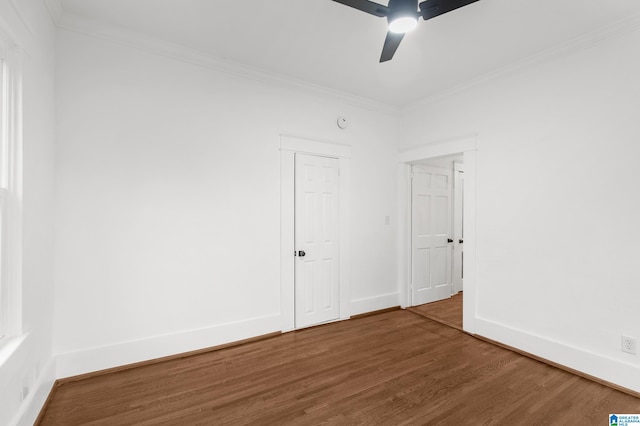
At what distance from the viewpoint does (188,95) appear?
9.55 feet

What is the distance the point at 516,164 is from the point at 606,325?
1585mm

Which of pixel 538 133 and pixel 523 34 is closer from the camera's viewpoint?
pixel 523 34

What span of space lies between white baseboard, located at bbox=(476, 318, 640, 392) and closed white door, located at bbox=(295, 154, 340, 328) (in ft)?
5.81

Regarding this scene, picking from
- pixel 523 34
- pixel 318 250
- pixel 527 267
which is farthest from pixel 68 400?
pixel 523 34

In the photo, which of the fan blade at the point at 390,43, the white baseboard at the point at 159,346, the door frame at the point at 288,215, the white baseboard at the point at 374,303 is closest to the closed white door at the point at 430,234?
the white baseboard at the point at 374,303

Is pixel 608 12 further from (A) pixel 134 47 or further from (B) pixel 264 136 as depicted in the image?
(A) pixel 134 47

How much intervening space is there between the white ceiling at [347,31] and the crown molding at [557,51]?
0.10ft

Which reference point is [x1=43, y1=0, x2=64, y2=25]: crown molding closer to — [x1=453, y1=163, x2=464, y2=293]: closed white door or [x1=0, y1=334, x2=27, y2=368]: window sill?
[x1=0, y1=334, x2=27, y2=368]: window sill

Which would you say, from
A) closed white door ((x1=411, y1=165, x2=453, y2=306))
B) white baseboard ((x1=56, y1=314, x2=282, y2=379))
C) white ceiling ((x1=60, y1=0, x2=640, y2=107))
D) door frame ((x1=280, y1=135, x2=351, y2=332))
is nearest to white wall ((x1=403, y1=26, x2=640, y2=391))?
white ceiling ((x1=60, y1=0, x2=640, y2=107))

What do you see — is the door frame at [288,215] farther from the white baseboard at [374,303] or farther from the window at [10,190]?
the window at [10,190]

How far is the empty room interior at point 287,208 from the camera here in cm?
207

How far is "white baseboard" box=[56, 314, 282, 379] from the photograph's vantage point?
2445 millimetres

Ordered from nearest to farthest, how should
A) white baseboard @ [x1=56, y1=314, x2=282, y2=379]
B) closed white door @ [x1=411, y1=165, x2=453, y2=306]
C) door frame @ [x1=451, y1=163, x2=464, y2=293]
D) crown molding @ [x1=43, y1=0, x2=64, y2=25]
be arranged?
crown molding @ [x1=43, y1=0, x2=64, y2=25] < white baseboard @ [x1=56, y1=314, x2=282, y2=379] < closed white door @ [x1=411, y1=165, x2=453, y2=306] < door frame @ [x1=451, y1=163, x2=464, y2=293]

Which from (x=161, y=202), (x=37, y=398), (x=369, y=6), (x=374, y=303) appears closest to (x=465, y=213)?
(x=374, y=303)
